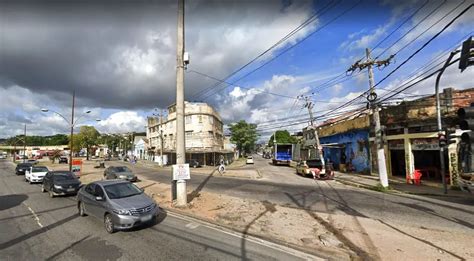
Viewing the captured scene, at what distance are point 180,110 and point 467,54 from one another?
1071 cm

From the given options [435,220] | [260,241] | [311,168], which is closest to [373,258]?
[260,241]

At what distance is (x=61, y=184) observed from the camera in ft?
48.8

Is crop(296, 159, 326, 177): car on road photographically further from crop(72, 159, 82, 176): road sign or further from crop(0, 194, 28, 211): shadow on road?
crop(72, 159, 82, 176): road sign

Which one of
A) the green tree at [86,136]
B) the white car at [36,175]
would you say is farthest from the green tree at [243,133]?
the white car at [36,175]

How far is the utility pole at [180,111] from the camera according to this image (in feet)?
38.0

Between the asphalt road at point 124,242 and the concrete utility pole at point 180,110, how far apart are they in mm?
1482

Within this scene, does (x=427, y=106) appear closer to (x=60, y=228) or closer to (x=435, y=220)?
(x=435, y=220)

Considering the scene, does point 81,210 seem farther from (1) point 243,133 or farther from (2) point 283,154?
(1) point 243,133

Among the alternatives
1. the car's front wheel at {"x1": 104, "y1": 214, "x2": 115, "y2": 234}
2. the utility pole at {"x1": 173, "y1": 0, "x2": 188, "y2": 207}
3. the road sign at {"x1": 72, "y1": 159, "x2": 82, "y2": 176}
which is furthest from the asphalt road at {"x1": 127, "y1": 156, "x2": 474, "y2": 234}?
the road sign at {"x1": 72, "y1": 159, "x2": 82, "y2": 176}

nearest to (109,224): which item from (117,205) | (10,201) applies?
(117,205)

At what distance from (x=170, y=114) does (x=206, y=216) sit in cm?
4741

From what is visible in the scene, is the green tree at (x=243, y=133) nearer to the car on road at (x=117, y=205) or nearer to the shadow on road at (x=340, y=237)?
the shadow on road at (x=340, y=237)

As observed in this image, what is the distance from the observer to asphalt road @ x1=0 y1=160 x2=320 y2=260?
6215 mm

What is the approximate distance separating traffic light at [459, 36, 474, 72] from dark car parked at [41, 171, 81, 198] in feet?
60.2
